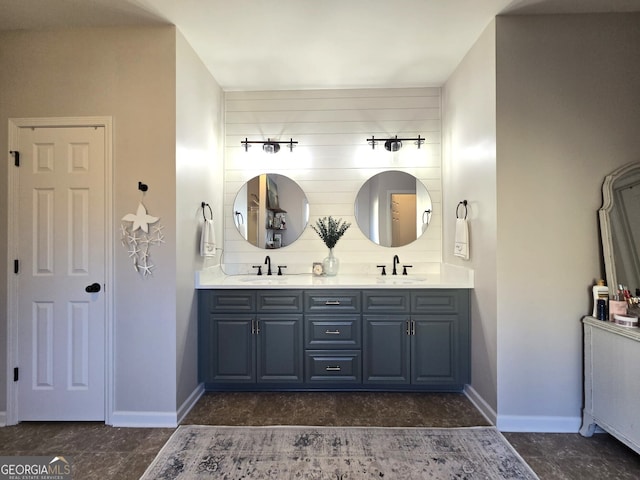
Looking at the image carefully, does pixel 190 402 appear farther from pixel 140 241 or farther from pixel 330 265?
pixel 330 265

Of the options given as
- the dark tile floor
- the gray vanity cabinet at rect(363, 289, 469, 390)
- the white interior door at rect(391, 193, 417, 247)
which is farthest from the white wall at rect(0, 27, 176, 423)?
the white interior door at rect(391, 193, 417, 247)

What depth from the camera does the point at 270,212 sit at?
11.4 feet

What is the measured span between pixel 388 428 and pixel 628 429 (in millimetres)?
1353

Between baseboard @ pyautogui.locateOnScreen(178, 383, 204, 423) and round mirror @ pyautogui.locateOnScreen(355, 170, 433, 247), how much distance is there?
2.06 meters

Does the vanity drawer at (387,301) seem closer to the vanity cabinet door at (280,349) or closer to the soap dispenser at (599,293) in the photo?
the vanity cabinet door at (280,349)

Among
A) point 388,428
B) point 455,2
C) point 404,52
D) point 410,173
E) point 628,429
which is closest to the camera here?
point 628,429

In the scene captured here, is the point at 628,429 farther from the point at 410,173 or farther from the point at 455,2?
the point at 455,2

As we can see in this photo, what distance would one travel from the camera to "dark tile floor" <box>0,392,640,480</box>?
6.34ft

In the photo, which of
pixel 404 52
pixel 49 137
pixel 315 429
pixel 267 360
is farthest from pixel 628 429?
pixel 49 137

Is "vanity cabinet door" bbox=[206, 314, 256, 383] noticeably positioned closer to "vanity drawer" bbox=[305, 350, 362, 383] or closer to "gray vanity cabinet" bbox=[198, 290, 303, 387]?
"gray vanity cabinet" bbox=[198, 290, 303, 387]

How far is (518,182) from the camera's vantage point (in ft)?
7.44

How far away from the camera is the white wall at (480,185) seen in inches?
92.1

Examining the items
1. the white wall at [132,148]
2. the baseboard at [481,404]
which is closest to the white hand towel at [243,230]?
the white wall at [132,148]

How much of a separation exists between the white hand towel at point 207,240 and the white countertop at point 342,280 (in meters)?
0.18
